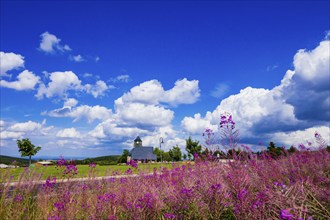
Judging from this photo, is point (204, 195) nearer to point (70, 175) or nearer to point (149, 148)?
point (70, 175)

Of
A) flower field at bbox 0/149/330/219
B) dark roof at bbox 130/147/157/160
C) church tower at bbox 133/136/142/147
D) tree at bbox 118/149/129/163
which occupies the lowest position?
flower field at bbox 0/149/330/219

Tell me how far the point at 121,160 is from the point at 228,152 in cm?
4870

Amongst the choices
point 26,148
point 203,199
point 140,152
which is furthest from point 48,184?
point 140,152

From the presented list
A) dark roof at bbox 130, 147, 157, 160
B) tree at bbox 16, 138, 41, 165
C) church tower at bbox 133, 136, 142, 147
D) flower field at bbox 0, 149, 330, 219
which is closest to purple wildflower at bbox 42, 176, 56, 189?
flower field at bbox 0, 149, 330, 219

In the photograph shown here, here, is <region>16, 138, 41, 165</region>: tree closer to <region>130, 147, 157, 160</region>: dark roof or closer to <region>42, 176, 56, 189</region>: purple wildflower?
<region>130, 147, 157, 160</region>: dark roof

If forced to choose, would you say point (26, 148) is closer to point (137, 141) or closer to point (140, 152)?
point (140, 152)

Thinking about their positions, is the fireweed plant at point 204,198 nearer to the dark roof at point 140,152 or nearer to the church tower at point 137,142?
the dark roof at point 140,152

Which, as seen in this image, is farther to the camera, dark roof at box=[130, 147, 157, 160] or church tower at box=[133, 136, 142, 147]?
church tower at box=[133, 136, 142, 147]

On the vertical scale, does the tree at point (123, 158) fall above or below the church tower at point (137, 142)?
below

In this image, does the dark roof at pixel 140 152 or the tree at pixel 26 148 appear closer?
the tree at pixel 26 148

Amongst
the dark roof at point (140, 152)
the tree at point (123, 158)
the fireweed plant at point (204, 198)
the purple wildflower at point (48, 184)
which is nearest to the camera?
the fireweed plant at point (204, 198)

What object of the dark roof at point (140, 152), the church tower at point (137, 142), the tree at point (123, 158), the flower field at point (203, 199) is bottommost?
the flower field at point (203, 199)

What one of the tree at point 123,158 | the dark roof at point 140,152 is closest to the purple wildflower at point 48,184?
the tree at point 123,158

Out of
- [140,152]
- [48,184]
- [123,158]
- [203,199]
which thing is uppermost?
[140,152]
